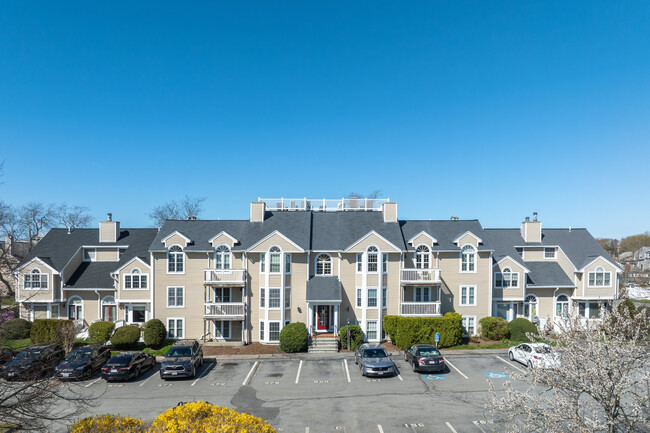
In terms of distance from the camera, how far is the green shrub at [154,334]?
27594mm

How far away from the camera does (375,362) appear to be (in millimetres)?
21266

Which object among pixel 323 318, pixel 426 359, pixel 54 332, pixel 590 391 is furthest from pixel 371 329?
pixel 54 332

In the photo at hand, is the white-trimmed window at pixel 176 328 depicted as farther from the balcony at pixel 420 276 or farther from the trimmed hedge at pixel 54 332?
the balcony at pixel 420 276

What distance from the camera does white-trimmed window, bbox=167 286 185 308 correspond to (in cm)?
3012

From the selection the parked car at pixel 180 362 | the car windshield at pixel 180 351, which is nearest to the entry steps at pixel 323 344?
the parked car at pixel 180 362

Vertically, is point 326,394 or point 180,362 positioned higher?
point 180,362

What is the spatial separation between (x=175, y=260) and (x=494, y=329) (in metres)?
25.8

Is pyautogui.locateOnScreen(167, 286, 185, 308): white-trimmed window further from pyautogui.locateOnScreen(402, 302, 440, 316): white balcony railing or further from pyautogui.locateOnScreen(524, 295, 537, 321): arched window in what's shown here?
pyautogui.locateOnScreen(524, 295, 537, 321): arched window

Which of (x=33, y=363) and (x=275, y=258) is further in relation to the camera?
(x=275, y=258)

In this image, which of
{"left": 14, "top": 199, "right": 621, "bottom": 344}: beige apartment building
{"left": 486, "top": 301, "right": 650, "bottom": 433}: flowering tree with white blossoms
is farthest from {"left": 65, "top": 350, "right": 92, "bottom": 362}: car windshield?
{"left": 486, "top": 301, "right": 650, "bottom": 433}: flowering tree with white blossoms

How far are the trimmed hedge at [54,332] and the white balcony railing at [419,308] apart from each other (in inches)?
950

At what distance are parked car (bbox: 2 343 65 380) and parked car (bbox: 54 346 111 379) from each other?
0.67m

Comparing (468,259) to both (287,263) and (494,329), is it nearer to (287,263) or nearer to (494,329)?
(494,329)

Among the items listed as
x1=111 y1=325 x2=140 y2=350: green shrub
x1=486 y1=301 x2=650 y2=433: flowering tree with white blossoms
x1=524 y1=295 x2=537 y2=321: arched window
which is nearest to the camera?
x1=486 y1=301 x2=650 y2=433: flowering tree with white blossoms
